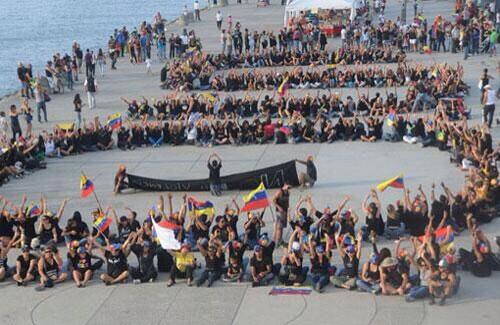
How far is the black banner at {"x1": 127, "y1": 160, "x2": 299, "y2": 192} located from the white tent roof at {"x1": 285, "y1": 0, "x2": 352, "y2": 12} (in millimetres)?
26074

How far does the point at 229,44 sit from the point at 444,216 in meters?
29.8

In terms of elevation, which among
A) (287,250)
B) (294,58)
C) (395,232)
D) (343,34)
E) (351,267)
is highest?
(343,34)

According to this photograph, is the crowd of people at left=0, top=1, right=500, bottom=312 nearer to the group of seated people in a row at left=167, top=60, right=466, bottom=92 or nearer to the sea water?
the group of seated people in a row at left=167, top=60, right=466, bottom=92

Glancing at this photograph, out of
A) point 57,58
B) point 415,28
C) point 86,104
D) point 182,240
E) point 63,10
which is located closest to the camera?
point 182,240

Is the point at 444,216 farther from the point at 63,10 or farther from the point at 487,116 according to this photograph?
the point at 63,10

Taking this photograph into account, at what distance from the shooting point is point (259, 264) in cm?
1648

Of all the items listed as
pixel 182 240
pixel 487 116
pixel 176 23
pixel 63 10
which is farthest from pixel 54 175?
pixel 63 10

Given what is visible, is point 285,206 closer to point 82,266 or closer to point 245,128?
point 82,266

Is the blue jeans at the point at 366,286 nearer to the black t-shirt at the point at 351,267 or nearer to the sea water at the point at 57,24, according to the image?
the black t-shirt at the point at 351,267

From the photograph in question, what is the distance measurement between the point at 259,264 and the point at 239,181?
6442 mm

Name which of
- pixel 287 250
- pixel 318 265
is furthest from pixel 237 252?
pixel 318 265

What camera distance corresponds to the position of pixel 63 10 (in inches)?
4840

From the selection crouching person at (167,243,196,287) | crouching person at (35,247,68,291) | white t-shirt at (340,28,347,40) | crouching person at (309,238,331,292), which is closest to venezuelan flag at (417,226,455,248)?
crouching person at (309,238,331,292)

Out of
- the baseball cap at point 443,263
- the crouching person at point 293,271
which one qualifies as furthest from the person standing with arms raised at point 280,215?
the baseball cap at point 443,263
